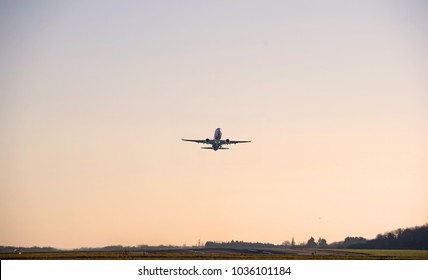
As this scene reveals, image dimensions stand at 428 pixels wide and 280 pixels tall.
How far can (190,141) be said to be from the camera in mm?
196750

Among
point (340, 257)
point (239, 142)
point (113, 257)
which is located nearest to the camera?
point (113, 257)

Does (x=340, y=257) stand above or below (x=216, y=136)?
below

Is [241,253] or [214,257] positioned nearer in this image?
[214,257]

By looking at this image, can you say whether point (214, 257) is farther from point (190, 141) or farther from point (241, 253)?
point (190, 141)

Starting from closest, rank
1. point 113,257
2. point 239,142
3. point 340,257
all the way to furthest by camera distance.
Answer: point 113,257
point 340,257
point 239,142
